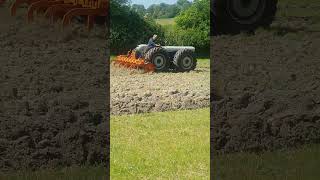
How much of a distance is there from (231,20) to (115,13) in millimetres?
1910

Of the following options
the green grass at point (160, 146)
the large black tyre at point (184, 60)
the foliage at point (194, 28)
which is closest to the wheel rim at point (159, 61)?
the large black tyre at point (184, 60)

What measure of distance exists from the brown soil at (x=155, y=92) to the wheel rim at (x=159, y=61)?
484 millimetres

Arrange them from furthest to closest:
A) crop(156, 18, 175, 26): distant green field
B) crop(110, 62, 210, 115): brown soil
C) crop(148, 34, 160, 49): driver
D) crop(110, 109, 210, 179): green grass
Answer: crop(148, 34, 160, 49): driver, crop(156, 18, 175, 26): distant green field, crop(110, 62, 210, 115): brown soil, crop(110, 109, 210, 179): green grass

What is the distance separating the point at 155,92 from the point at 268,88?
5.39 feet

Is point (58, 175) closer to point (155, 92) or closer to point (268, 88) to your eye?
point (268, 88)

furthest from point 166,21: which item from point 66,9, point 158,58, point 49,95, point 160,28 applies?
point 49,95

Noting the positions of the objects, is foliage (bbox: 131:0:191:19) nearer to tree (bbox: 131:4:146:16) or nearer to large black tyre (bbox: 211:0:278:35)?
tree (bbox: 131:4:146:16)

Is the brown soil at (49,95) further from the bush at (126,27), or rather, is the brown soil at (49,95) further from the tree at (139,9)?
the tree at (139,9)

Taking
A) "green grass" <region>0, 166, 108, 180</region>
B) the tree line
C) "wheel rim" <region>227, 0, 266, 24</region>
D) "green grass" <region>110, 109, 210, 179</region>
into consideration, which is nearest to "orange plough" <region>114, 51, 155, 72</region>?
the tree line

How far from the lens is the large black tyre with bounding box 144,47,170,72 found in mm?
8039

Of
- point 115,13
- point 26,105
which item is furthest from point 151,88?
point 26,105

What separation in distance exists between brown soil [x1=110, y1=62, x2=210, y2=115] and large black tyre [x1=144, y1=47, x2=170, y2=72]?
0.39 meters

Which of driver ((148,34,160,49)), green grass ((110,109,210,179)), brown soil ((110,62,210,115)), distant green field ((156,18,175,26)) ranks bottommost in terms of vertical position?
green grass ((110,109,210,179))

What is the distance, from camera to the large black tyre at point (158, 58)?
26.4 feet
